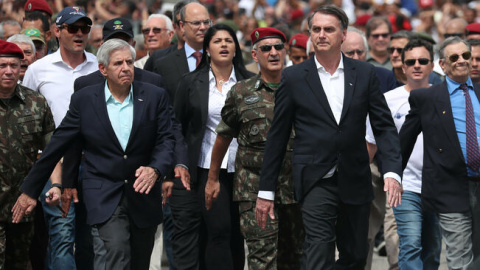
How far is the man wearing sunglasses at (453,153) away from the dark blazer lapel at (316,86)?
1.38 metres

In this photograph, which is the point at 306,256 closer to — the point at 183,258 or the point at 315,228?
the point at 315,228

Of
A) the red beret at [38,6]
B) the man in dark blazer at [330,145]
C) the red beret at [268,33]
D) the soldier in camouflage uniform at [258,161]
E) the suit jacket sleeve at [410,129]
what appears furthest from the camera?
the red beret at [38,6]

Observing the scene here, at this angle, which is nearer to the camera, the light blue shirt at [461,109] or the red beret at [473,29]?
the light blue shirt at [461,109]

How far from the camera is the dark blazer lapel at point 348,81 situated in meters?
7.85

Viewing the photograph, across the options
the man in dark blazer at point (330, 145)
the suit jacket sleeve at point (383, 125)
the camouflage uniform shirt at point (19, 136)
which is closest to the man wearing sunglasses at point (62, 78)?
the camouflage uniform shirt at point (19, 136)

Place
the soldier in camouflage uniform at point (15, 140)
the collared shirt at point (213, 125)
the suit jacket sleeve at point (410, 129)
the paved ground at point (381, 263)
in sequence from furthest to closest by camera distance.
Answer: the paved ground at point (381, 263)
the collared shirt at point (213, 125)
the suit jacket sleeve at point (410, 129)
the soldier in camouflage uniform at point (15, 140)

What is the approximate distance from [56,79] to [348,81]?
10.1 feet

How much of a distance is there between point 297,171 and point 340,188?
1.13ft

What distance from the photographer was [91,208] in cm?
817

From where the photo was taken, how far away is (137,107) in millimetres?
8336

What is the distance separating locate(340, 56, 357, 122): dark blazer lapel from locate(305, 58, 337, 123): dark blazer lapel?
13 cm

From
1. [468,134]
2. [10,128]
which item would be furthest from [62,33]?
[468,134]

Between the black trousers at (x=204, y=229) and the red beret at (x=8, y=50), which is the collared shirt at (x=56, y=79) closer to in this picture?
the red beret at (x=8, y=50)

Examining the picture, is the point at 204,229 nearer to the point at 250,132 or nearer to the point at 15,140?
the point at 250,132
